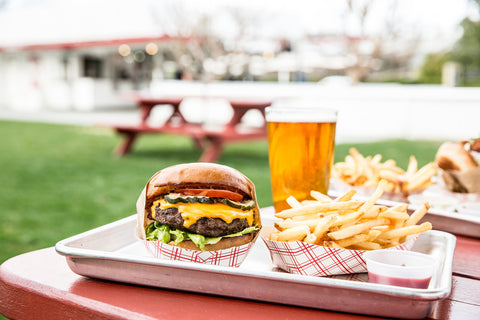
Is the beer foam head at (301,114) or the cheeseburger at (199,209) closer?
the cheeseburger at (199,209)

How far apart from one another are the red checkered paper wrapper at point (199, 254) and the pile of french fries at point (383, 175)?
782 millimetres

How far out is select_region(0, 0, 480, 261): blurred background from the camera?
5.73 m

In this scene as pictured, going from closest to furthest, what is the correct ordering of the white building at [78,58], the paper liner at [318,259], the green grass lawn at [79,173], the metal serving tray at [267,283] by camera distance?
1. the metal serving tray at [267,283]
2. the paper liner at [318,259]
3. the green grass lawn at [79,173]
4. the white building at [78,58]

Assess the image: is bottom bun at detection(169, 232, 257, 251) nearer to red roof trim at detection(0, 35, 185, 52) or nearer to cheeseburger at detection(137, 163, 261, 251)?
cheeseburger at detection(137, 163, 261, 251)

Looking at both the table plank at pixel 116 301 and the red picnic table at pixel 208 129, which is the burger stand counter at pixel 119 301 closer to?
the table plank at pixel 116 301

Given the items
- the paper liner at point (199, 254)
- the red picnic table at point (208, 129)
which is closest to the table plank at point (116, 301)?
the paper liner at point (199, 254)

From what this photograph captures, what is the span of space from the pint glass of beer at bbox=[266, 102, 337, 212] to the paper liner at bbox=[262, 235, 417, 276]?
0.54 m

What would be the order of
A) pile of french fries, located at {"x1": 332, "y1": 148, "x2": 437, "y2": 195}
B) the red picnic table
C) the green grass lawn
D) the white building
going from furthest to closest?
the white building
the red picnic table
the green grass lawn
pile of french fries, located at {"x1": 332, "y1": 148, "x2": 437, "y2": 195}

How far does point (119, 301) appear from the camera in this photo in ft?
2.99

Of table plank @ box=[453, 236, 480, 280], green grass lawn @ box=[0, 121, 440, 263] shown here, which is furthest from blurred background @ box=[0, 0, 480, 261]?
table plank @ box=[453, 236, 480, 280]

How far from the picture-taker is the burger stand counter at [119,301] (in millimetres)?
871

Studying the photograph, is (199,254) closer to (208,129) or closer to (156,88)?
(208,129)

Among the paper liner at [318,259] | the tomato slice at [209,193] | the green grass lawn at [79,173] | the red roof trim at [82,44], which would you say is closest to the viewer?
the paper liner at [318,259]

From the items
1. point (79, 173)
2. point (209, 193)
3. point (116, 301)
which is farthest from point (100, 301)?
point (79, 173)
